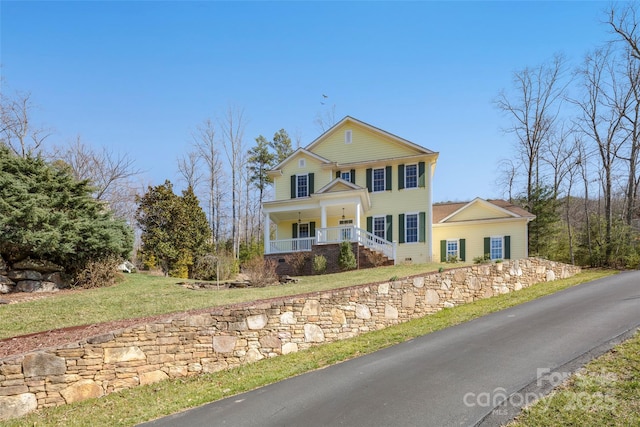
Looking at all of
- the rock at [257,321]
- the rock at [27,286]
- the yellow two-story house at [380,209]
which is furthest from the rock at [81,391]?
the yellow two-story house at [380,209]

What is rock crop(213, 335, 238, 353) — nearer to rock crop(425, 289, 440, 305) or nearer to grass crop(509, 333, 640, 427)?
grass crop(509, 333, 640, 427)

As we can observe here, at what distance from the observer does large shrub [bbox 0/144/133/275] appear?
1277 centimetres

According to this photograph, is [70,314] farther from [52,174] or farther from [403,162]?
[403,162]

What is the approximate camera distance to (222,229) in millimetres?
37500

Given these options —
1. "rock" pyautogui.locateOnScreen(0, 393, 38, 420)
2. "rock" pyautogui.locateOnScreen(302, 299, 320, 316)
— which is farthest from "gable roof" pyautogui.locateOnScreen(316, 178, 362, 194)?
"rock" pyautogui.locateOnScreen(0, 393, 38, 420)

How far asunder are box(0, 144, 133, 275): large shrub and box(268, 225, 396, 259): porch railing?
27.9 feet

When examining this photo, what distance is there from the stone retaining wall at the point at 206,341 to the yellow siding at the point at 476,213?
10.6 metres

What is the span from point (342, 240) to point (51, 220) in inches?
480

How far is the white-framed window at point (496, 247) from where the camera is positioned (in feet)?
68.1

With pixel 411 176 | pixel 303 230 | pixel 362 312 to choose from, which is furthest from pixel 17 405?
pixel 411 176

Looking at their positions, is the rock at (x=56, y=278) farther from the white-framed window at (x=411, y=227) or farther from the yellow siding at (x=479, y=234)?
the yellow siding at (x=479, y=234)

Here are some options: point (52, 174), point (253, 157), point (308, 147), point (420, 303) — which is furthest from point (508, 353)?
point (253, 157)

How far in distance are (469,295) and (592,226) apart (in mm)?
14374

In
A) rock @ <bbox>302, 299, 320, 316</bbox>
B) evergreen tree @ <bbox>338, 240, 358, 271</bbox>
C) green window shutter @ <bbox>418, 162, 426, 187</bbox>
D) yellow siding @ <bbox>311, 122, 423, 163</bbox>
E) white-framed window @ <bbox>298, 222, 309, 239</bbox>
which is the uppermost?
yellow siding @ <bbox>311, 122, 423, 163</bbox>
